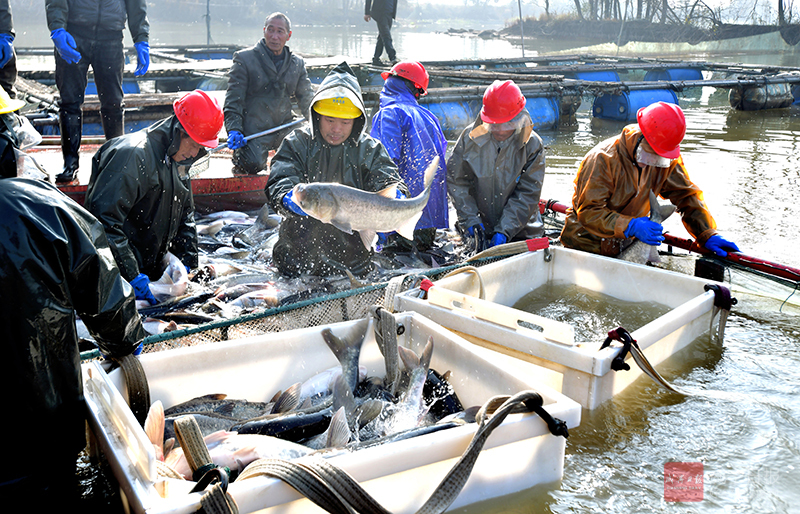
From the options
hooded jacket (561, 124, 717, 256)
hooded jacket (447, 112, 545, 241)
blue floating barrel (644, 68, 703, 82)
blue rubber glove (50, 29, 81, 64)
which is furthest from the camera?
blue floating barrel (644, 68, 703, 82)

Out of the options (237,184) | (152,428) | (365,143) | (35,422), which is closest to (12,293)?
(35,422)

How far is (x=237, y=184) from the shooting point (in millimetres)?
7086

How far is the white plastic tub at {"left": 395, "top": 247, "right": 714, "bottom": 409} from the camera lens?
9.52ft

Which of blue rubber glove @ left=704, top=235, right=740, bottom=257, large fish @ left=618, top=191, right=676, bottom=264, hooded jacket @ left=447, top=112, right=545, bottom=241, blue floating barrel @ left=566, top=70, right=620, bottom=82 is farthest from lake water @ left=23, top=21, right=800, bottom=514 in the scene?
blue floating barrel @ left=566, top=70, right=620, bottom=82

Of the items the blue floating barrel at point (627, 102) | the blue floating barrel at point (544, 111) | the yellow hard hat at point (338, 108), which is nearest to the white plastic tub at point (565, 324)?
the yellow hard hat at point (338, 108)

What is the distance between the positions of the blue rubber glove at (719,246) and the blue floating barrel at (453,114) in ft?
28.1

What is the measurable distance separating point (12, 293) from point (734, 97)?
859 inches

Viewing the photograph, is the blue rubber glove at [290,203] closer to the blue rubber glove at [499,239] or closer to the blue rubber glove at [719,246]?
the blue rubber glove at [499,239]

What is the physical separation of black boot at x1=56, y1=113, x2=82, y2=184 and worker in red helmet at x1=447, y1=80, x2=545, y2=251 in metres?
3.88

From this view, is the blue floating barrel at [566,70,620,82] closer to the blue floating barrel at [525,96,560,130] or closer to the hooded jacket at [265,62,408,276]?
the blue floating barrel at [525,96,560,130]

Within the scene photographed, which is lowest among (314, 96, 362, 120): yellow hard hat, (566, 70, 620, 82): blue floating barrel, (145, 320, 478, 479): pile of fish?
(145, 320, 478, 479): pile of fish

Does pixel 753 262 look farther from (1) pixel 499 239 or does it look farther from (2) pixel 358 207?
(2) pixel 358 207

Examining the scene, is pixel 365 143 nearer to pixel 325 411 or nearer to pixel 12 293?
pixel 325 411

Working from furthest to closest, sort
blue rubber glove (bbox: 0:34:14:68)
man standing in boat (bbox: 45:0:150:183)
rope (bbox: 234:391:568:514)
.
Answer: man standing in boat (bbox: 45:0:150:183) < blue rubber glove (bbox: 0:34:14:68) < rope (bbox: 234:391:568:514)
